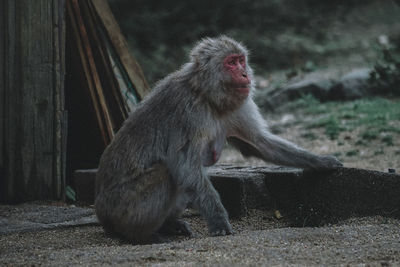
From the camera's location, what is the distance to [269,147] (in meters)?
4.75

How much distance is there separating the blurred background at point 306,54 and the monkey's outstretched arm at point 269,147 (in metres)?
2.97

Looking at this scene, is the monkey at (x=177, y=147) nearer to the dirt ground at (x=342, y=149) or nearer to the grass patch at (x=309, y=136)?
the dirt ground at (x=342, y=149)

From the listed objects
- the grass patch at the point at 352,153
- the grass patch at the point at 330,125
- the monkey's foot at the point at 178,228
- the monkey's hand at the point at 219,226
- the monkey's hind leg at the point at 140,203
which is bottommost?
the monkey's foot at the point at 178,228

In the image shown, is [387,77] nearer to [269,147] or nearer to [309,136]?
[309,136]

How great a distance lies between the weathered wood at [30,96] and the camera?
5469mm

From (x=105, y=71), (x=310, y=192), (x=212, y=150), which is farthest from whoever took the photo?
(x=105, y=71)

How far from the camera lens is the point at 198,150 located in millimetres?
4203

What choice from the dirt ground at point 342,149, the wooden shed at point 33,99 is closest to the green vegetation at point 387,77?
the dirt ground at point 342,149

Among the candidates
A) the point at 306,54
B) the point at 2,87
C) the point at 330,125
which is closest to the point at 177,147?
the point at 2,87

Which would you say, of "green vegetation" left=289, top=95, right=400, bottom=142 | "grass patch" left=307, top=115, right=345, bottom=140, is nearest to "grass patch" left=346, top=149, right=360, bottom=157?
"green vegetation" left=289, top=95, right=400, bottom=142

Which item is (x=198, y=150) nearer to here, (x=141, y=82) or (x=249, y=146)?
(x=249, y=146)

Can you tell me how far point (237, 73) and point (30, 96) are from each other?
2.16 metres

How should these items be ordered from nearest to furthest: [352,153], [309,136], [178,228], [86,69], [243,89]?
1. [243,89]
2. [178,228]
3. [86,69]
4. [352,153]
5. [309,136]

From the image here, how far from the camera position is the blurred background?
8.70 metres
